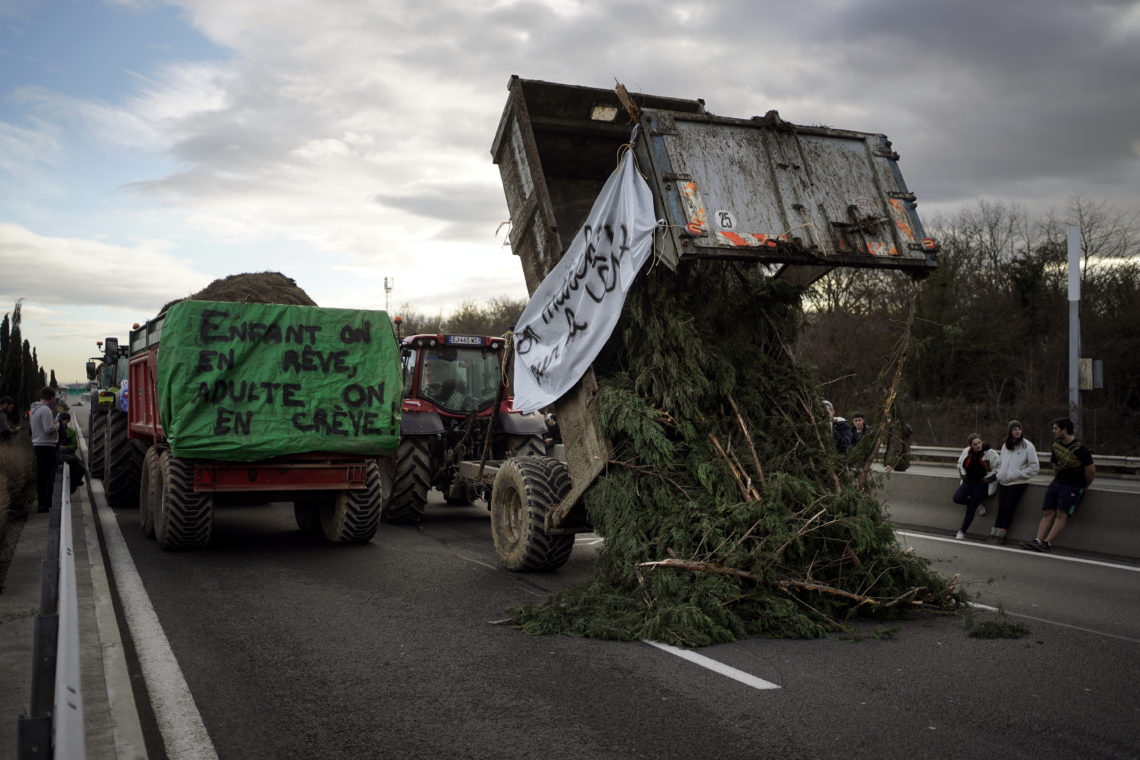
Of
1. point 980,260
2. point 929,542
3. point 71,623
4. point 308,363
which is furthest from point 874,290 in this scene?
point 71,623

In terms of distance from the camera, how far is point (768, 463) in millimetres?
7445

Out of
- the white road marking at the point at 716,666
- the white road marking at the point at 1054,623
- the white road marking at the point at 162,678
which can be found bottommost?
the white road marking at the point at 1054,623

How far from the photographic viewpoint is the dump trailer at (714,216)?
7309 mm

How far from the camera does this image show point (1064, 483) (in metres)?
11.0

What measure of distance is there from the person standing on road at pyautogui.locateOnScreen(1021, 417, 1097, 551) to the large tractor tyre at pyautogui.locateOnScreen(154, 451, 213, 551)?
957cm

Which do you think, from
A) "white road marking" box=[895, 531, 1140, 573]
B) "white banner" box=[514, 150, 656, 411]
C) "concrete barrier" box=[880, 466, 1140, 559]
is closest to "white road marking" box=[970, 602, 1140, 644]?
"concrete barrier" box=[880, 466, 1140, 559]

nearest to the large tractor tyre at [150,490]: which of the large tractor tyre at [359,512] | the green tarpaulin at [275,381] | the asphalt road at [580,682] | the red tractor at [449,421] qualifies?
the green tarpaulin at [275,381]

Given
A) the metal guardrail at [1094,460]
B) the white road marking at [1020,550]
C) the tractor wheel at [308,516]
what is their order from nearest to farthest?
1. the white road marking at [1020,550]
2. the tractor wheel at [308,516]
3. the metal guardrail at [1094,460]

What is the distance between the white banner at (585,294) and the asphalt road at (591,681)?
1.95 m

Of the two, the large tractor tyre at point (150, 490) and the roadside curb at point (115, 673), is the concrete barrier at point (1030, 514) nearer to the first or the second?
the roadside curb at point (115, 673)

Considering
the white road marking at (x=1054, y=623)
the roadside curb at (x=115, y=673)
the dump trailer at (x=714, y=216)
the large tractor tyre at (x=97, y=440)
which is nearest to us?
the roadside curb at (x=115, y=673)

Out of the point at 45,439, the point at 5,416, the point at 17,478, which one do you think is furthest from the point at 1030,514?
the point at 5,416

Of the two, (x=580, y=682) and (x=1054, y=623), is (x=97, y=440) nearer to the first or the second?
(x=580, y=682)

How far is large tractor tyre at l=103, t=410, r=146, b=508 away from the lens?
14094 millimetres
